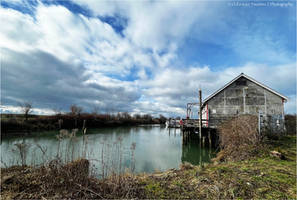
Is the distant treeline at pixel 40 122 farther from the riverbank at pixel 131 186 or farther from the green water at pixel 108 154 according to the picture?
the riverbank at pixel 131 186

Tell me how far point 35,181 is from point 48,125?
2790cm

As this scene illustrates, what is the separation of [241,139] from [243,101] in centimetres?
813

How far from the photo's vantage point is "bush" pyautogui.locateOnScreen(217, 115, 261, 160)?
23.9ft

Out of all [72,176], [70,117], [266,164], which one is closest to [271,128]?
[266,164]

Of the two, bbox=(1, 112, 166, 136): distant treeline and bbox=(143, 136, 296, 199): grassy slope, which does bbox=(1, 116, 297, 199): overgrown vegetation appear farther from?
bbox=(1, 112, 166, 136): distant treeline

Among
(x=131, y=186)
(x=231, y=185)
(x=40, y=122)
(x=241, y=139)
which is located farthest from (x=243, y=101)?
(x=40, y=122)

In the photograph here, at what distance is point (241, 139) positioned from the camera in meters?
8.09

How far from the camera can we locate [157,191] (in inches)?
146

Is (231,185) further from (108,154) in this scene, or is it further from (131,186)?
(108,154)

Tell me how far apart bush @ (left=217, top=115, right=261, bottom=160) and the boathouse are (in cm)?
455

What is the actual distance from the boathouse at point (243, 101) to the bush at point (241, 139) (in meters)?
4.55

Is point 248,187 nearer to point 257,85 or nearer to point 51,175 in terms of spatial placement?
point 51,175

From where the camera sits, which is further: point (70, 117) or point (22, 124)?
point (70, 117)

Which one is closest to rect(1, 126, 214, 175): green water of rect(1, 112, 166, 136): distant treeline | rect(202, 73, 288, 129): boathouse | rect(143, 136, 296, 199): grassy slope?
rect(143, 136, 296, 199): grassy slope
